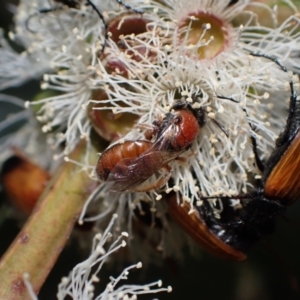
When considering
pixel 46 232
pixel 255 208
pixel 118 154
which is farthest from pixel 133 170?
pixel 255 208

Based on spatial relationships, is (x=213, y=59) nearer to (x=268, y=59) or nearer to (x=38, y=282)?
(x=268, y=59)

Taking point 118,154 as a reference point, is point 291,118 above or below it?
above

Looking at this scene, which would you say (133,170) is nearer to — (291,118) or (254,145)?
(254,145)

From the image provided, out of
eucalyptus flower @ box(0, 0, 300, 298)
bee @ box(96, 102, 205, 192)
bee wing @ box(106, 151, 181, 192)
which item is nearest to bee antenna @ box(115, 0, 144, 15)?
eucalyptus flower @ box(0, 0, 300, 298)

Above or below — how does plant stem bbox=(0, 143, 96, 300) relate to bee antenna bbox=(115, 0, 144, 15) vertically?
below

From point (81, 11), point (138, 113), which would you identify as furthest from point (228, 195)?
point (81, 11)

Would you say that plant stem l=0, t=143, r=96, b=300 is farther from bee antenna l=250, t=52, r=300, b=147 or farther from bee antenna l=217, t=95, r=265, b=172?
bee antenna l=250, t=52, r=300, b=147
